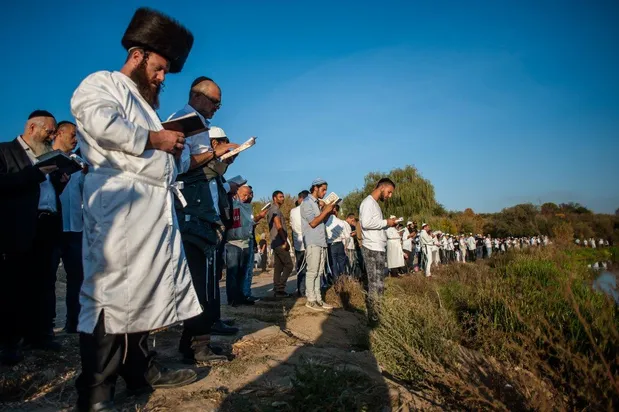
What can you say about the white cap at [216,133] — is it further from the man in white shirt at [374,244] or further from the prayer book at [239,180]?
the man in white shirt at [374,244]

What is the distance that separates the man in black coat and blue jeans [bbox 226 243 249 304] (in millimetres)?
2982

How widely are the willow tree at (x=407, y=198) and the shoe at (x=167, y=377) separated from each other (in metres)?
34.4

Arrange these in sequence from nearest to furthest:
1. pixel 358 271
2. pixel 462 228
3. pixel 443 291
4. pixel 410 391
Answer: pixel 410 391 → pixel 443 291 → pixel 358 271 → pixel 462 228

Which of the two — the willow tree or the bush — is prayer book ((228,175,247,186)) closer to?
the bush

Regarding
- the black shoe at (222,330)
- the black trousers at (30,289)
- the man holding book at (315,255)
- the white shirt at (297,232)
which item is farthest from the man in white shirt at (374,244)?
the black trousers at (30,289)

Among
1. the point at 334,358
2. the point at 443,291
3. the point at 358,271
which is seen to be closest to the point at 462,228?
the point at 358,271

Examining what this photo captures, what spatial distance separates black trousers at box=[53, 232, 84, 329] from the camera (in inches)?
174

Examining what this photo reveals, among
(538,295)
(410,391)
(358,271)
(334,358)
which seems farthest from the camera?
(358,271)

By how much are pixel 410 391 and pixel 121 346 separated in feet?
6.26

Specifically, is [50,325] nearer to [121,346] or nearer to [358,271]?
[121,346]

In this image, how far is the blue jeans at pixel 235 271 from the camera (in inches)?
266

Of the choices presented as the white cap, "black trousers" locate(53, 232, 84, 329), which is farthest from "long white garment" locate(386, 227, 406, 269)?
"black trousers" locate(53, 232, 84, 329)

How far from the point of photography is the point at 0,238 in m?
3.35

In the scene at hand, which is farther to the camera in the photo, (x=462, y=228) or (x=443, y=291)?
(x=462, y=228)
